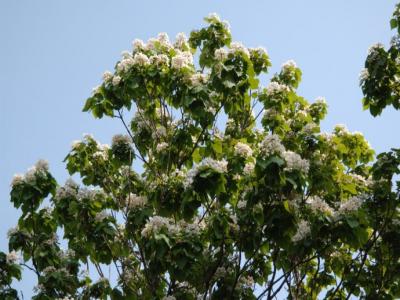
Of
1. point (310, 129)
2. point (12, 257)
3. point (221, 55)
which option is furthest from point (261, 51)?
point (12, 257)

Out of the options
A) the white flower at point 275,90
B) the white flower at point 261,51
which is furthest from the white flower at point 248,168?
the white flower at point 261,51

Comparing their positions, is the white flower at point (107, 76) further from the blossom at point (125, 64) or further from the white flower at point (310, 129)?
the white flower at point (310, 129)

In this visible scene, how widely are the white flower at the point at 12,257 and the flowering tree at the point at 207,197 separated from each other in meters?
0.03

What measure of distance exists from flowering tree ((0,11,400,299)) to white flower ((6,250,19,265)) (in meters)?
0.03

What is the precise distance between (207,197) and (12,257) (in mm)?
4351

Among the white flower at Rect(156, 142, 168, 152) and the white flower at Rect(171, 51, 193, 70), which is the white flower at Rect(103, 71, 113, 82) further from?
the white flower at Rect(156, 142, 168, 152)

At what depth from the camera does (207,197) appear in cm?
859

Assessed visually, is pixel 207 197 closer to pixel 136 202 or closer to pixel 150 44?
pixel 136 202

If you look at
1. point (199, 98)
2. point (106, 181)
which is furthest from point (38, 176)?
point (199, 98)

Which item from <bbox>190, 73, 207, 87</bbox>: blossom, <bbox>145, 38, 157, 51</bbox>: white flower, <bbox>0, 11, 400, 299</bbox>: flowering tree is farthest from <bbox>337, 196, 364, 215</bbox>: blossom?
<bbox>145, 38, 157, 51</bbox>: white flower

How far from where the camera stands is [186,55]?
10125mm

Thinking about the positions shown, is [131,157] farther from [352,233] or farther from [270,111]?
[352,233]

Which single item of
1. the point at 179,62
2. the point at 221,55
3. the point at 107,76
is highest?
the point at 107,76

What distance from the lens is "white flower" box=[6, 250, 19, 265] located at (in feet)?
35.2
